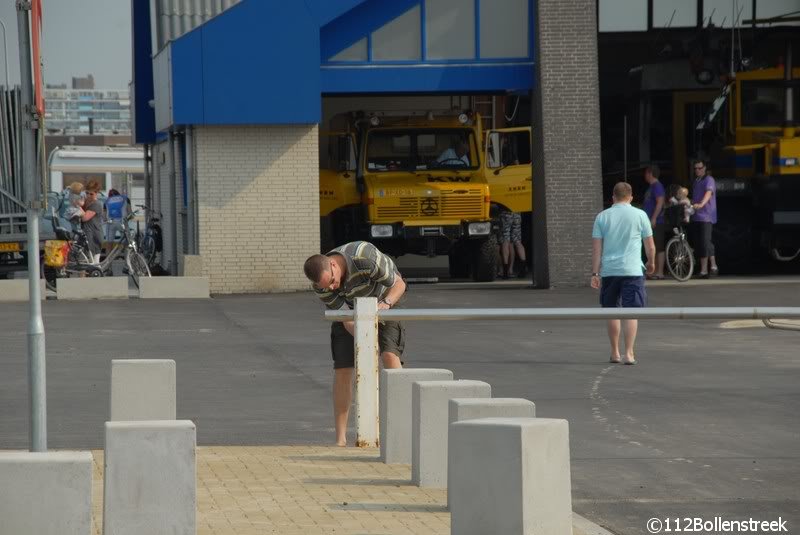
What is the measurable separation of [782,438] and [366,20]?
17514 millimetres

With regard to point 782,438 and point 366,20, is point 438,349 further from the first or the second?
point 366,20

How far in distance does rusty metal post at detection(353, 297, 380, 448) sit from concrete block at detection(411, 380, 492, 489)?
4.85 ft

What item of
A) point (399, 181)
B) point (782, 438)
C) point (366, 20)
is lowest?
point (782, 438)

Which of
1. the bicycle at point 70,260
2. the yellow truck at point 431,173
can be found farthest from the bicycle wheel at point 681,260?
the bicycle at point 70,260

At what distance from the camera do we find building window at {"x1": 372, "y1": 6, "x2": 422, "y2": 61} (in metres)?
27.3

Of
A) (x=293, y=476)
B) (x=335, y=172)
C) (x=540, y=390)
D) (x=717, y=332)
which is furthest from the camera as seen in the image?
(x=335, y=172)

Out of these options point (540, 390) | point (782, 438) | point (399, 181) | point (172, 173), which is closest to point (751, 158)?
point (399, 181)

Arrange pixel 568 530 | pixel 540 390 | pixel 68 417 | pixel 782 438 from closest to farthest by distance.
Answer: pixel 568 530 < pixel 782 438 < pixel 68 417 < pixel 540 390

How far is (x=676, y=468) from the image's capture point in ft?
31.5

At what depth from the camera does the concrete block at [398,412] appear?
961 centimetres

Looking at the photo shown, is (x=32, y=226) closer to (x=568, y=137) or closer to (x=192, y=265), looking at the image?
(x=192, y=265)

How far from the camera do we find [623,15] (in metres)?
31.7

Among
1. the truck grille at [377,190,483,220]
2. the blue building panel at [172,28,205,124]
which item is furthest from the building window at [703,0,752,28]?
the blue building panel at [172,28,205,124]

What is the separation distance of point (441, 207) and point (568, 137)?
280 centimetres
